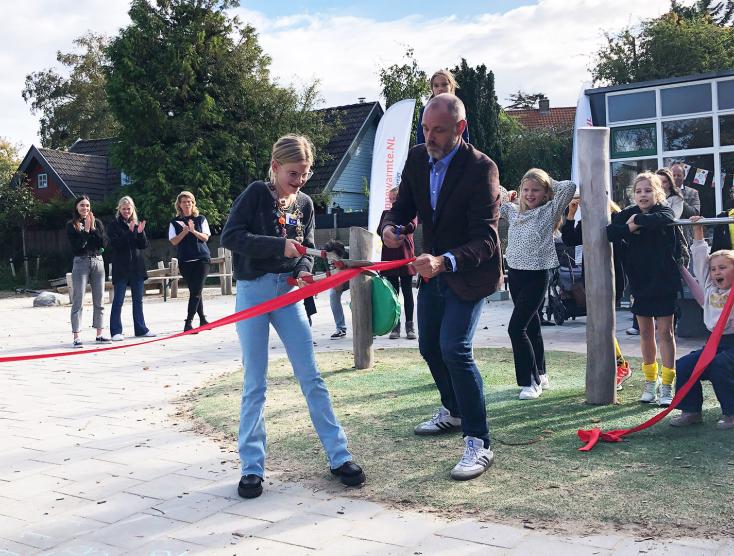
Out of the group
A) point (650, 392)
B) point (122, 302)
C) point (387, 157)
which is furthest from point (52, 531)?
point (387, 157)

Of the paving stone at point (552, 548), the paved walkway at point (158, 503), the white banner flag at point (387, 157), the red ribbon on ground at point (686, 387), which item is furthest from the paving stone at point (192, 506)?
the white banner flag at point (387, 157)

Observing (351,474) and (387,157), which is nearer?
(351,474)

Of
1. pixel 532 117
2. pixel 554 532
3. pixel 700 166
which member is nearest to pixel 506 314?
pixel 700 166

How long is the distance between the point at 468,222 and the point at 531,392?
229 cm

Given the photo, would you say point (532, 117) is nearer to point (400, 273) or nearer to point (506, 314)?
point (506, 314)

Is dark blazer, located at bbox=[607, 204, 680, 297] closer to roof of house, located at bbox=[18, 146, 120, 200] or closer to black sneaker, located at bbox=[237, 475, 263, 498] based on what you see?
black sneaker, located at bbox=[237, 475, 263, 498]

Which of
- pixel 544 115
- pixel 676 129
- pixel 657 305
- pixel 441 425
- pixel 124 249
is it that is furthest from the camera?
pixel 544 115

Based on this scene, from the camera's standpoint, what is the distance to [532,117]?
5428 cm

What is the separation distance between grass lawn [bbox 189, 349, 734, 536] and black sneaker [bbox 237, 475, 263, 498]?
13.1 inches

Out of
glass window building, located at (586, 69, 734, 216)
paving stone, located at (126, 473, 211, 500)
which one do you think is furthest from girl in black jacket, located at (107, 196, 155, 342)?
glass window building, located at (586, 69, 734, 216)

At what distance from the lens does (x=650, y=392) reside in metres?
5.71

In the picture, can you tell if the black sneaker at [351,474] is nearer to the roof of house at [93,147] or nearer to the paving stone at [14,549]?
the paving stone at [14,549]

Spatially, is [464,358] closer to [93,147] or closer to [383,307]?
[383,307]

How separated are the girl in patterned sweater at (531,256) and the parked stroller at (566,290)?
14.8 feet
